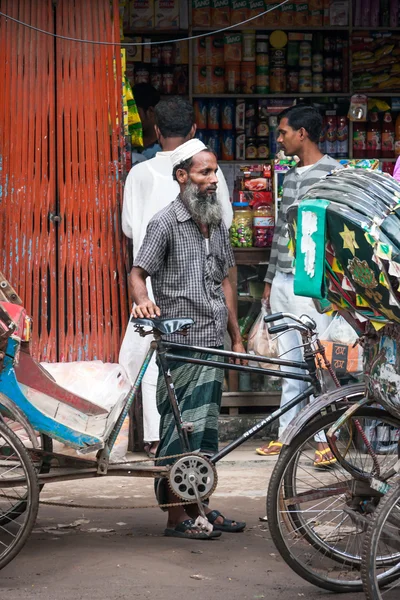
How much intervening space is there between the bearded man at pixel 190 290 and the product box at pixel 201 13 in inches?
143

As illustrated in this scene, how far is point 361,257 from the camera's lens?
3.93m

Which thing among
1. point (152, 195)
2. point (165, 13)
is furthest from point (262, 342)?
point (165, 13)

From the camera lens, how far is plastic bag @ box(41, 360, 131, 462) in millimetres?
6781

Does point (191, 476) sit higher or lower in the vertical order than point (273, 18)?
lower

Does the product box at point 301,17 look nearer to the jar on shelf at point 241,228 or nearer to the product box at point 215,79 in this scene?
the product box at point 215,79

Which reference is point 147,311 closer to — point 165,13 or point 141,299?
point 141,299

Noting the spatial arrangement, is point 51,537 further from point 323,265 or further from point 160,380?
point 323,265

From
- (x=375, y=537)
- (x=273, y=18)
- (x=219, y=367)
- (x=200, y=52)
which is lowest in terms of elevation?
(x=375, y=537)

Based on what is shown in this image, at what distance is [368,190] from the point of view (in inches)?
159

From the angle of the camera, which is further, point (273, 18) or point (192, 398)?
point (273, 18)

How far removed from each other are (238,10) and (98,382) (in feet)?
11.5

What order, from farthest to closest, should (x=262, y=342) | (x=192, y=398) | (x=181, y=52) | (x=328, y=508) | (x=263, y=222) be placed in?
(x=181, y=52) < (x=263, y=222) < (x=262, y=342) < (x=192, y=398) < (x=328, y=508)

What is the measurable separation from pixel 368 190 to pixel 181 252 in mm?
1503

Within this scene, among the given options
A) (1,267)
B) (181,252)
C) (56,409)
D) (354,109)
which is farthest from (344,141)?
(56,409)
